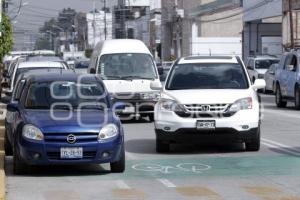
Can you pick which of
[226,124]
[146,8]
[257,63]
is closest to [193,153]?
[226,124]

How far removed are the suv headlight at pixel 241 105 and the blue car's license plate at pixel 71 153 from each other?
3.66 meters

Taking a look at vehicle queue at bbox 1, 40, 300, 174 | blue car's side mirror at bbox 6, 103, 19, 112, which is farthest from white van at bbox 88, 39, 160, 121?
blue car's side mirror at bbox 6, 103, 19, 112

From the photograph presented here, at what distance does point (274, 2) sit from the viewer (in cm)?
5416

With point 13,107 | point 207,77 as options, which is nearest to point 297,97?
point 207,77

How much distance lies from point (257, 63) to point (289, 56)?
1393 cm

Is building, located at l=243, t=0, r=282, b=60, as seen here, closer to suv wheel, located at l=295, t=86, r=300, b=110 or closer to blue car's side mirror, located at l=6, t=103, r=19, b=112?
suv wheel, located at l=295, t=86, r=300, b=110

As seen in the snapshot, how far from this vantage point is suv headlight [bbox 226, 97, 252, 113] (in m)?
14.7

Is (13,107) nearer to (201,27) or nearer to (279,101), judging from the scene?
(279,101)

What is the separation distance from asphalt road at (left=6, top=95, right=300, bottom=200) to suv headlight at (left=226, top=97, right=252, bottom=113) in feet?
2.75

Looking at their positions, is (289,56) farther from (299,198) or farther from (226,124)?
(299,198)

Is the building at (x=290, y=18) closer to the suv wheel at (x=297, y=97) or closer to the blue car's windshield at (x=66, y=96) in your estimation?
the suv wheel at (x=297, y=97)

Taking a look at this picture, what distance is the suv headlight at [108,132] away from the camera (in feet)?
39.8

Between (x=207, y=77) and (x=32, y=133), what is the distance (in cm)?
487

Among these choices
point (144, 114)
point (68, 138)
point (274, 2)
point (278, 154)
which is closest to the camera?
point (68, 138)
